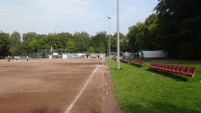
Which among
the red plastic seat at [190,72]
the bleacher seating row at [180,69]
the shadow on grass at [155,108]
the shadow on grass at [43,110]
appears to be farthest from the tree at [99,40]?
the shadow on grass at [155,108]

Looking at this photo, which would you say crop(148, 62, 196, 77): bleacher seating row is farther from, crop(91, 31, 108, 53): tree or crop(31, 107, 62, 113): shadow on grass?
crop(91, 31, 108, 53): tree

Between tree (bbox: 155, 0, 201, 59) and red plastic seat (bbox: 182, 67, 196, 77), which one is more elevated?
tree (bbox: 155, 0, 201, 59)

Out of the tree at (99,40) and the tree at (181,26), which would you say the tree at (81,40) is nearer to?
the tree at (99,40)

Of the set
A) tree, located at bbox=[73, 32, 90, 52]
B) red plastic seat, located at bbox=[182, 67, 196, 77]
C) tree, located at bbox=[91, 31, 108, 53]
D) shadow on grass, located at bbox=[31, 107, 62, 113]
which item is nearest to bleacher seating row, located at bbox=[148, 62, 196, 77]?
red plastic seat, located at bbox=[182, 67, 196, 77]

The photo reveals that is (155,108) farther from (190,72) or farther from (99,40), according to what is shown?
(99,40)

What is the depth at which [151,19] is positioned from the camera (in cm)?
9281

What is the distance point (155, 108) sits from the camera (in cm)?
802

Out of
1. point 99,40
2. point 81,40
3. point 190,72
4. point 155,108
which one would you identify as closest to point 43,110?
point 155,108

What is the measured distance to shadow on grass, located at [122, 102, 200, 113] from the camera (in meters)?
7.63

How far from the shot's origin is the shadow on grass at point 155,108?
25.0 feet

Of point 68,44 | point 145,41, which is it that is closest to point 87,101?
point 145,41

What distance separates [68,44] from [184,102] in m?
131

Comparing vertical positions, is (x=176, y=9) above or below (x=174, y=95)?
above

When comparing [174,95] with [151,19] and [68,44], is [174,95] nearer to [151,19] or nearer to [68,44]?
[151,19]
